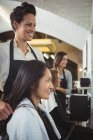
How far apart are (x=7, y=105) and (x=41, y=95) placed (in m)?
0.18

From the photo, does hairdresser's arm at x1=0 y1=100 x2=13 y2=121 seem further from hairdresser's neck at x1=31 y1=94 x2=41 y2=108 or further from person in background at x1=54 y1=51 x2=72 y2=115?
person in background at x1=54 y1=51 x2=72 y2=115

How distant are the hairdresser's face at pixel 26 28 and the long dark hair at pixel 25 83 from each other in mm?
397

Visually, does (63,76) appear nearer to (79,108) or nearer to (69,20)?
(79,108)

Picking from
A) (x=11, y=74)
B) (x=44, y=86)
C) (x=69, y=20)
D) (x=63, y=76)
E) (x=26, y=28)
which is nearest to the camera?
(x=44, y=86)

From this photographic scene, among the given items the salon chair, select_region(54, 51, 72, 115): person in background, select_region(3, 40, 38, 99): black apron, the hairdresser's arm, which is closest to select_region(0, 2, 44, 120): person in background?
select_region(3, 40, 38, 99): black apron

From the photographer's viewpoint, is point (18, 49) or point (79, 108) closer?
point (18, 49)

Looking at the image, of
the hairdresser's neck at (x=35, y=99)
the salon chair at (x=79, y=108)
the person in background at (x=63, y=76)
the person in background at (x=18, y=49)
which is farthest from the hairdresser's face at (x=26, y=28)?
the salon chair at (x=79, y=108)

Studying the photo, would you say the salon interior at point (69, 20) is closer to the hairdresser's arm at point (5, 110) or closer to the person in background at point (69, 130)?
the person in background at point (69, 130)

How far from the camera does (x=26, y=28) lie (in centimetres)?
195

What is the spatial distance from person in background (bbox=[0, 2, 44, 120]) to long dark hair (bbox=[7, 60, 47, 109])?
255 millimetres

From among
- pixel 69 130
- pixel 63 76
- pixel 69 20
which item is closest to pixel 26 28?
pixel 69 130

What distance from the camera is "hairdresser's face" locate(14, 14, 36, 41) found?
1.95 meters

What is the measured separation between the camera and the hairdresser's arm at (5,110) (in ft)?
5.13

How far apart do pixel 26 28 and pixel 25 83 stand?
20.4 inches
